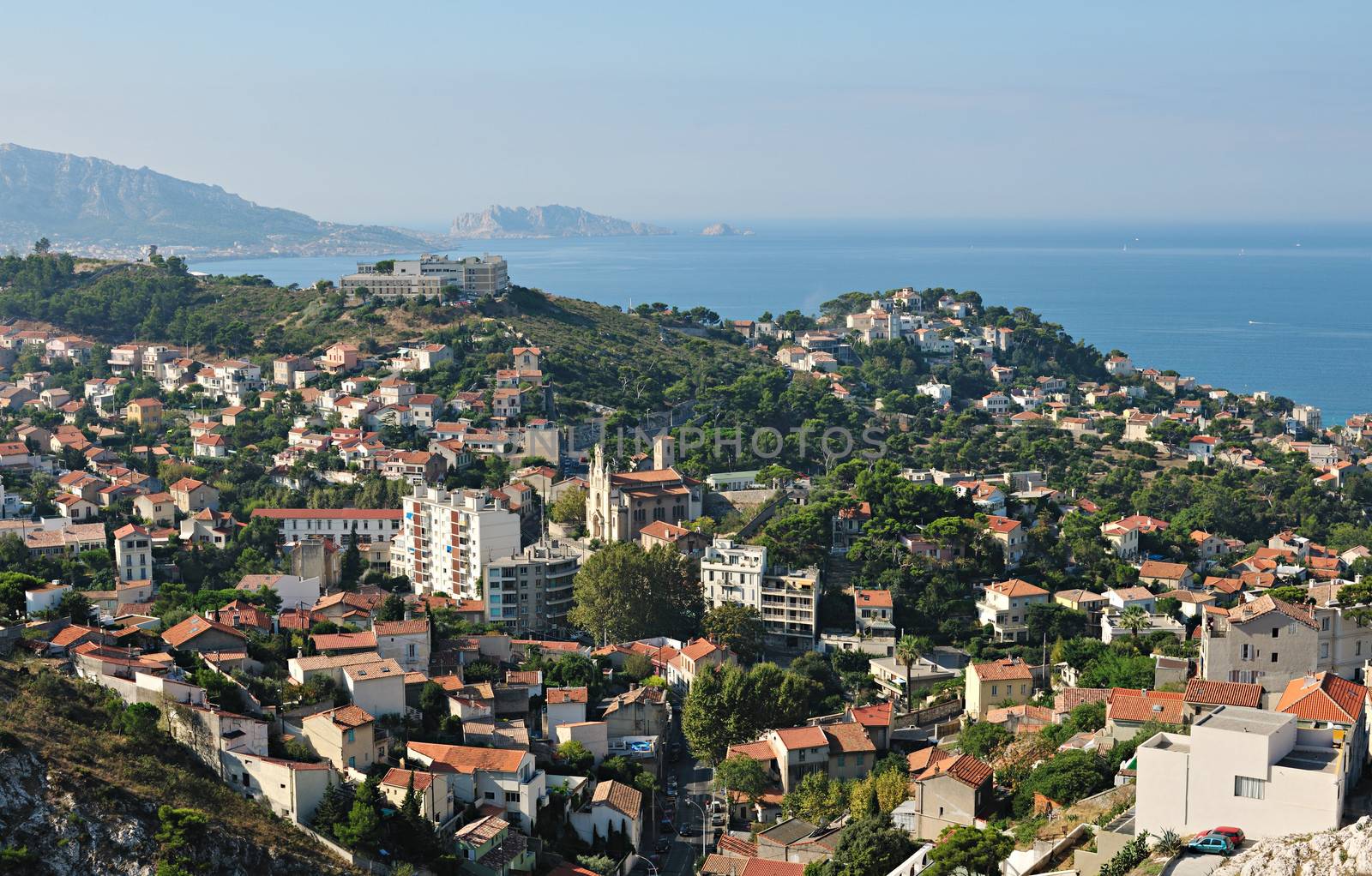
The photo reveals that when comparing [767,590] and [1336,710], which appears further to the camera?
[767,590]

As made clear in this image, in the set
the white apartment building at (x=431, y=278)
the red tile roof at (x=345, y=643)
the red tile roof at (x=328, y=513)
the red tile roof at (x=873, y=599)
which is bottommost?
the red tile roof at (x=873, y=599)

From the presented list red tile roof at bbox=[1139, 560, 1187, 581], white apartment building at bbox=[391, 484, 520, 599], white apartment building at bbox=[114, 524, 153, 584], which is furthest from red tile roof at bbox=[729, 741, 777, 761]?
white apartment building at bbox=[114, 524, 153, 584]

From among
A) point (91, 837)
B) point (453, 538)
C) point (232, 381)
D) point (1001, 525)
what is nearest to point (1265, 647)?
point (1001, 525)

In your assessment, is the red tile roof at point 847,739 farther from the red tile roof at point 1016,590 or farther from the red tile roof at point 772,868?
the red tile roof at point 1016,590

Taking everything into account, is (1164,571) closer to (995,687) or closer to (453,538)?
(995,687)

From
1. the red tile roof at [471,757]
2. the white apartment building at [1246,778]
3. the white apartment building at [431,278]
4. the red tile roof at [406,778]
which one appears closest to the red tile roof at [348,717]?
the red tile roof at [471,757]

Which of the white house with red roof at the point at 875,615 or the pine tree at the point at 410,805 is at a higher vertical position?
the pine tree at the point at 410,805

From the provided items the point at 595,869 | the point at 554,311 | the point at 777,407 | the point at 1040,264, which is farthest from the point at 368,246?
the point at 595,869
